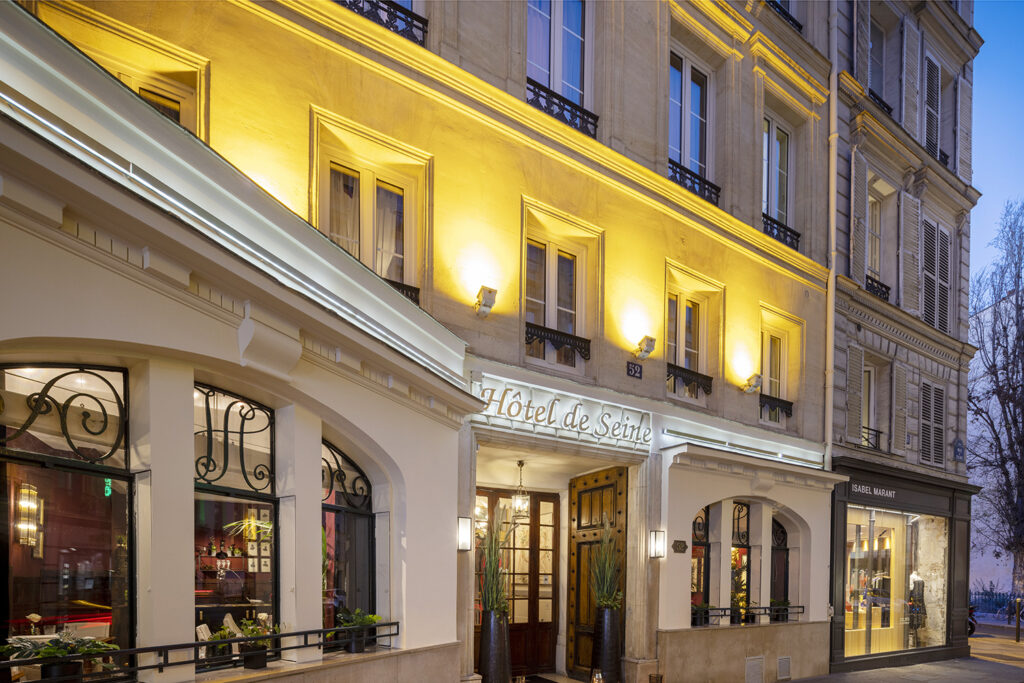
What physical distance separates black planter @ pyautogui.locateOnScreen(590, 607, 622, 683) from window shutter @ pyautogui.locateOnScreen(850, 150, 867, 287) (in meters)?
8.85

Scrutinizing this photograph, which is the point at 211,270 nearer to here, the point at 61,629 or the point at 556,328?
the point at 61,629

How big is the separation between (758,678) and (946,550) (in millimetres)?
8152

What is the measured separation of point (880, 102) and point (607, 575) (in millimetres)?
12352

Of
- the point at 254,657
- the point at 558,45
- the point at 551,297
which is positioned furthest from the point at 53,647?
the point at 558,45

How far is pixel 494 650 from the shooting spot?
30.7ft

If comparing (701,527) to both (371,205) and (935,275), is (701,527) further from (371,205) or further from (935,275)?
(935,275)

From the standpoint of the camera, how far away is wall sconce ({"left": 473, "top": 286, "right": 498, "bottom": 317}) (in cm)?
917

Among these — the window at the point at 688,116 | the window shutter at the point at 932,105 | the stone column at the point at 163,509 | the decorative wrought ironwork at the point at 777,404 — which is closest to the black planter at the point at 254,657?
the stone column at the point at 163,509

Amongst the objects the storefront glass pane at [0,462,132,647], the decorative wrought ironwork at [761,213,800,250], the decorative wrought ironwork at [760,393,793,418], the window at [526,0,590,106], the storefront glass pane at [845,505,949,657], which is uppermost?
the window at [526,0,590,106]

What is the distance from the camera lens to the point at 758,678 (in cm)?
1254

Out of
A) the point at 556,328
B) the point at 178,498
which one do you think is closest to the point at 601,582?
the point at 556,328

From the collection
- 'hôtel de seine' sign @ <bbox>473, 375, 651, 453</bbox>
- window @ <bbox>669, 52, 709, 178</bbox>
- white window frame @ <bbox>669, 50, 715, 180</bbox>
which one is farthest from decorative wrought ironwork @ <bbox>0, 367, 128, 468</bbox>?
window @ <bbox>669, 52, 709, 178</bbox>

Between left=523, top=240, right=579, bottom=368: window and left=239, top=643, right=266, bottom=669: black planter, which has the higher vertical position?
left=523, top=240, right=579, bottom=368: window

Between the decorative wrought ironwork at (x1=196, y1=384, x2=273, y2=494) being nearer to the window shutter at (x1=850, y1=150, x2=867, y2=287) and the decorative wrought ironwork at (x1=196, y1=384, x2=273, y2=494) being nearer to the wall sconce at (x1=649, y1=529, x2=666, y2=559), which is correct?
the wall sconce at (x1=649, y1=529, x2=666, y2=559)
